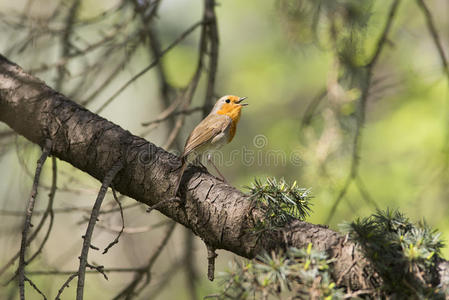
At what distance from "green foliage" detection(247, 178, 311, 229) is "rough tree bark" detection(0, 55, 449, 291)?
0.04 meters

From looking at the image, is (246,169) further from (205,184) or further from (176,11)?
(205,184)

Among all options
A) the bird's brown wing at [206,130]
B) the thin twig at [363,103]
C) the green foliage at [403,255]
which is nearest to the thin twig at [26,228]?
the green foliage at [403,255]

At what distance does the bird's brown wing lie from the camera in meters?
3.91

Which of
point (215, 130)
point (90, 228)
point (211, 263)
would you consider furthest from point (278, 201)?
point (215, 130)

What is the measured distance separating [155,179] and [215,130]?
7.29 ft

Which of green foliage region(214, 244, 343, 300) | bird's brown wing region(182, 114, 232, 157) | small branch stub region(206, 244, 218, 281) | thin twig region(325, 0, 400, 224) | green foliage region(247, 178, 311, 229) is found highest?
bird's brown wing region(182, 114, 232, 157)

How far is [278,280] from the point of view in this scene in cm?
152

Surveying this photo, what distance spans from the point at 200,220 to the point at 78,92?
1966 millimetres

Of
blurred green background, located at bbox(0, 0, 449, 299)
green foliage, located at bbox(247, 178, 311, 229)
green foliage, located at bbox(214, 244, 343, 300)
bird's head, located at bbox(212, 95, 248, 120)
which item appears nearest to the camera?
green foliage, located at bbox(214, 244, 343, 300)

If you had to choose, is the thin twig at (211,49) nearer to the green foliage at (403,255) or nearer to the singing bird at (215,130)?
the singing bird at (215,130)

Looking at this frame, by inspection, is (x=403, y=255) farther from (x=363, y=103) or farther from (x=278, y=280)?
(x=363, y=103)

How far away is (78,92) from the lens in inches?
137

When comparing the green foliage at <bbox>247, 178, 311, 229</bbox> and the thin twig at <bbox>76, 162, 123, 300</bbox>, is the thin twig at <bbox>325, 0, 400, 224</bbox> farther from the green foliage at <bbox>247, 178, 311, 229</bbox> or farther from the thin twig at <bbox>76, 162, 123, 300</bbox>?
the thin twig at <bbox>76, 162, 123, 300</bbox>

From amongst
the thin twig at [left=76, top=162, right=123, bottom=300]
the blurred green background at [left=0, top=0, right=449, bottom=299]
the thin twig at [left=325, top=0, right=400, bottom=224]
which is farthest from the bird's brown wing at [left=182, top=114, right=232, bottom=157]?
the thin twig at [left=76, top=162, right=123, bottom=300]
